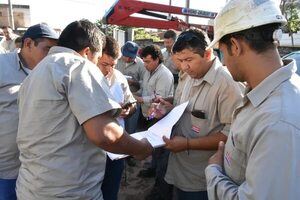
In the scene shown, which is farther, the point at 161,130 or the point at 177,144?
the point at 161,130

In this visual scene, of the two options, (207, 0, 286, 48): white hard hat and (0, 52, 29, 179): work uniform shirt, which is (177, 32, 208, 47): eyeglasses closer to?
(207, 0, 286, 48): white hard hat

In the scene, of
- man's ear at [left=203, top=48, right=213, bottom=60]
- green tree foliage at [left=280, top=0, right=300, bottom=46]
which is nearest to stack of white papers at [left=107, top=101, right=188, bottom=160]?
man's ear at [left=203, top=48, right=213, bottom=60]

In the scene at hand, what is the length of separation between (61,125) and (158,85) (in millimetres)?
2864

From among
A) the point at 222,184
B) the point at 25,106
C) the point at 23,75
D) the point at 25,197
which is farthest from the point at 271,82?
the point at 23,75

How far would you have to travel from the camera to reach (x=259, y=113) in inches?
46.0

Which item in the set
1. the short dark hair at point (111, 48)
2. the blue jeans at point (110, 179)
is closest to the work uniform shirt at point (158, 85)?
the short dark hair at point (111, 48)

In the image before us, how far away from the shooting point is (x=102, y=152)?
1.84m

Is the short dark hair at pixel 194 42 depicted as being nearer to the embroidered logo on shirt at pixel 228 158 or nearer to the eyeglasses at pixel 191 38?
the eyeglasses at pixel 191 38

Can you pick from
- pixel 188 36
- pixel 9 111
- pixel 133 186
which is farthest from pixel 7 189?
pixel 133 186

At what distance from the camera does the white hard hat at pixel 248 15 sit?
1.22 metres

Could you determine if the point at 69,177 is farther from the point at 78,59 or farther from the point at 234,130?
the point at 234,130

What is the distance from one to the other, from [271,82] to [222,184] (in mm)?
470

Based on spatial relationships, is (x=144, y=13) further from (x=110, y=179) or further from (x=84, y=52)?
(x=84, y=52)

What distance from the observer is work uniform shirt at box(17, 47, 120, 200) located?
1.60 metres
